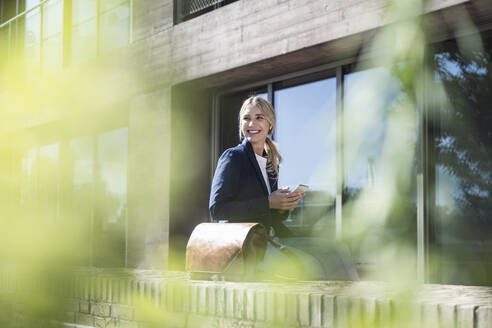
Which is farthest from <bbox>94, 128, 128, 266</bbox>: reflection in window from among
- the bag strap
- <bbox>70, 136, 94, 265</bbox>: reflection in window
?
the bag strap

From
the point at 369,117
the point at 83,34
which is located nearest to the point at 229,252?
the point at 369,117

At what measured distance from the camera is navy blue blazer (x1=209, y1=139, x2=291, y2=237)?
273cm

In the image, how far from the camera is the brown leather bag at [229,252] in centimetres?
239

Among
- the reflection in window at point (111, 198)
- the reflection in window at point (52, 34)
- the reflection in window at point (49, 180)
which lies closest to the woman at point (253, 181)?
the reflection in window at point (111, 198)

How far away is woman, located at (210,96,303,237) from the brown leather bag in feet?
0.56

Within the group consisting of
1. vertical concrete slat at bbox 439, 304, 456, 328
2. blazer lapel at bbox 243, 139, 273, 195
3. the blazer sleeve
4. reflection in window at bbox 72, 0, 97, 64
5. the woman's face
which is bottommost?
vertical concrete slat at bbox 439, 304, 456, 328

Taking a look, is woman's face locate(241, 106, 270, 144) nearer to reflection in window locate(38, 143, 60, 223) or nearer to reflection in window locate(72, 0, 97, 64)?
reflection in window locate(72, 0, 97, 64)

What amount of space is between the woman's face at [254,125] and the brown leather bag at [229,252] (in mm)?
628

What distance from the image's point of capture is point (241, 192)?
2.85 meters

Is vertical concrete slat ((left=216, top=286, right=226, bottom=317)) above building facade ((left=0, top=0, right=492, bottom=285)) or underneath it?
underneath

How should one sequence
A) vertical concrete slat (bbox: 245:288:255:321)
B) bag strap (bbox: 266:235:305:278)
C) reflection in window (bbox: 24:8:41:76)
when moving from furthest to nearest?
reflection in window (bbox: 24:8:41:76)
bag strap (bbox: 266:235:305:278)
vertical concrete slat (bbox: 245:288:255:321)

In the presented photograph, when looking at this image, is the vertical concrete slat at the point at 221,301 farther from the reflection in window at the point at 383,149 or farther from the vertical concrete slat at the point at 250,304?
the reflection in window at the point at 383,149

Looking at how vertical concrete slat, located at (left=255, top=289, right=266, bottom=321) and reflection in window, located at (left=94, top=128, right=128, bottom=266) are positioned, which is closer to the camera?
vertical concrete slat, located at (left=255, top=289, right=266, bottom=321)

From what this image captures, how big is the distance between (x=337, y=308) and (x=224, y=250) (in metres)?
0.89
